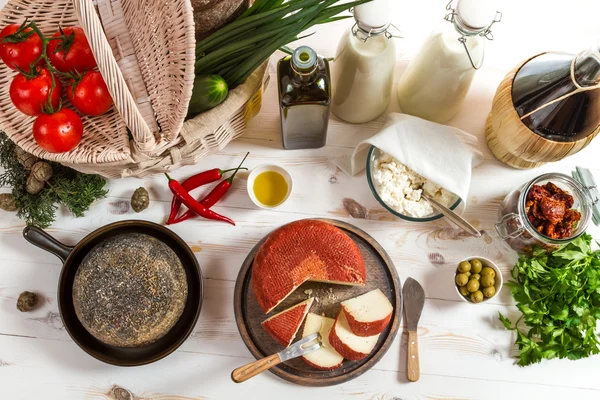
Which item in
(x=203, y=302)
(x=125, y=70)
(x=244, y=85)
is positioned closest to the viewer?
(x=125, y=70)

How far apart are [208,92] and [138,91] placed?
0.56 ft

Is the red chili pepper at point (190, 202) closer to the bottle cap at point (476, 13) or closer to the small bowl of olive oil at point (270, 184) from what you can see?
the small bowl of olive oil at point (270, 184)

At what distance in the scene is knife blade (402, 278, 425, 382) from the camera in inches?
59.0

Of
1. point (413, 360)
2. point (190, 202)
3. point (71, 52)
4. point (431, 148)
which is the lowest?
point (413, 360)

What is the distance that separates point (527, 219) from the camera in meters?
1.42

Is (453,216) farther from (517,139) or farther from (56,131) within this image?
(56,131)

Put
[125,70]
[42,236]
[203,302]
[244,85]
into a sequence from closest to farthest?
[125,70] → [244,85] → [42,236] → [203,302]

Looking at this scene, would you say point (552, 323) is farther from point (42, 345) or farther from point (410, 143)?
point (42, 345)

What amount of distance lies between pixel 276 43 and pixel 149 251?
67cm

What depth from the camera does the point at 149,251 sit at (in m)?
1.40

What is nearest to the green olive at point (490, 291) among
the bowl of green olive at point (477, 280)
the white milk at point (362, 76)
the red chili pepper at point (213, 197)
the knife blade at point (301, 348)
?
the bowl of green olive at point (477, 280)

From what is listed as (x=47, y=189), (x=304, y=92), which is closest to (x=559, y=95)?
(x=304, y=92)

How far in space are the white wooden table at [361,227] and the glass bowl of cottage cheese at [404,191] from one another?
113 millimetres

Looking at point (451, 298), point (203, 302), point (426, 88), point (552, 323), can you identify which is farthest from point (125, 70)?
point (552, 323)
